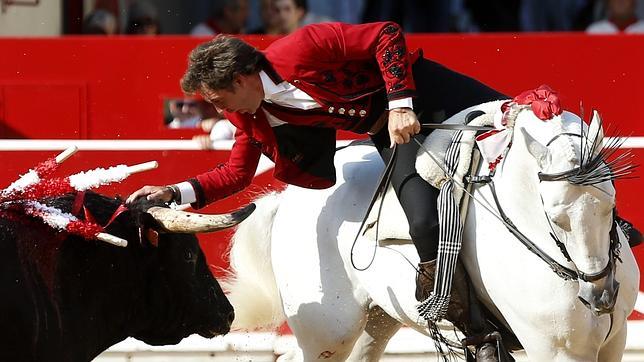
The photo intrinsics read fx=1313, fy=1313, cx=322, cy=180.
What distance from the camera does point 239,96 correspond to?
13.0 feet

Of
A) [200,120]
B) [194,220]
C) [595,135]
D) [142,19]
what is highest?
[595,135]

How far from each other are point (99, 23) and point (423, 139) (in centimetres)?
387

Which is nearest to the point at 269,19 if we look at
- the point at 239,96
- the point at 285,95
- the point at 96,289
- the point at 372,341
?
the point at 372,341

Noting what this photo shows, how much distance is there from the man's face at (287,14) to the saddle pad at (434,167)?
3293mm

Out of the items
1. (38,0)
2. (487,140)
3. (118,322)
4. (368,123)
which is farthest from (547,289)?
(38,0)

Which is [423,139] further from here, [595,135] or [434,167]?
[595,135]

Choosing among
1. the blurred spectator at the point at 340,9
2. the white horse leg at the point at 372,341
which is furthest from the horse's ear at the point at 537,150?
the blurred spectator at the point at 340,9

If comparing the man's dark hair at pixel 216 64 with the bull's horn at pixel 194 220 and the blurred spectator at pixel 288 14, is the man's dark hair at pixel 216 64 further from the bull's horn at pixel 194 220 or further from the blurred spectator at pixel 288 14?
the blurred spectator at pixel 288 14

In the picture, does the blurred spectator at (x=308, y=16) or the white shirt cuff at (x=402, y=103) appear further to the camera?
the blurred spectator at (x=308, y=16)

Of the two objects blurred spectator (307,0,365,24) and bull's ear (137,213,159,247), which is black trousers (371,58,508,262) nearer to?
bull's ear (137,213,159,247)

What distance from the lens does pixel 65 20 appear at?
8359 mm

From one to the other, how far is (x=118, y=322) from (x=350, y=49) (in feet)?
3.51

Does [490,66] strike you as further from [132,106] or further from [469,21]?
[469,21]

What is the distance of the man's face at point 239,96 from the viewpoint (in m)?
3.92
